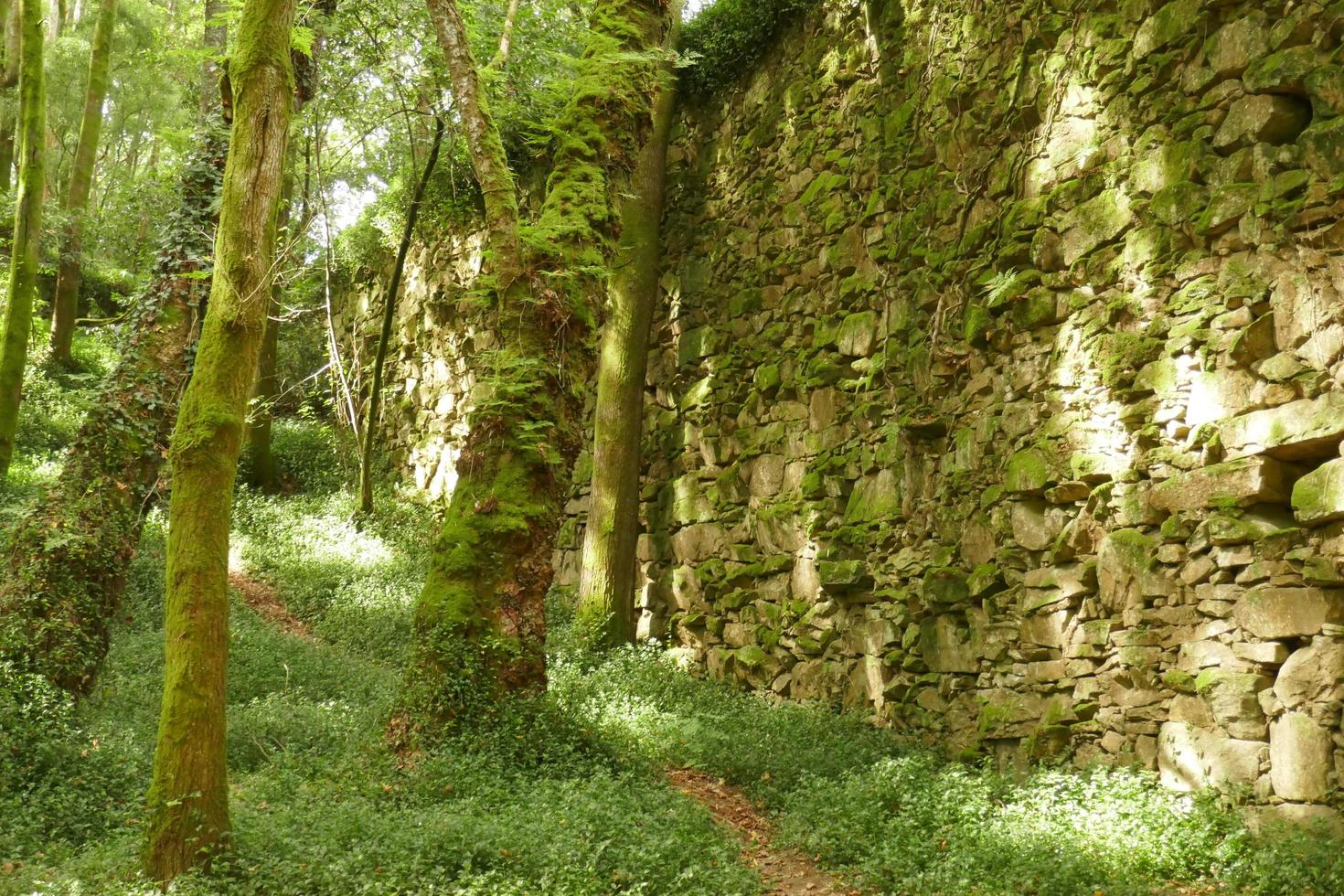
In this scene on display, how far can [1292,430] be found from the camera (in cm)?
499

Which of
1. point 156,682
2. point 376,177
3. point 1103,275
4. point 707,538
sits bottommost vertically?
point 156,682

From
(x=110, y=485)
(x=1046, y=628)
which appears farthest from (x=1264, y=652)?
(x=110, y=485)

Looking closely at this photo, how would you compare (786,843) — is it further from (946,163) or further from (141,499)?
(141,499)

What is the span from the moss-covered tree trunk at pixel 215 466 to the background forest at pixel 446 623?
2cm

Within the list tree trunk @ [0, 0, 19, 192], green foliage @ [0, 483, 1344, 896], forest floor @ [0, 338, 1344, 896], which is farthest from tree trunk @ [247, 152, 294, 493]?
green foliage @ [0, 483, 1344, 896]

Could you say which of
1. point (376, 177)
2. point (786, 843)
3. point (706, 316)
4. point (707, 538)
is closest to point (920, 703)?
point (786, 843)

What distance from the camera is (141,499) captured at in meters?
7.95

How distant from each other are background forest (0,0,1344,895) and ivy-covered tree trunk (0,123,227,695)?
28 mm

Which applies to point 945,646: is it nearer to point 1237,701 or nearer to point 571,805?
point 1237,701

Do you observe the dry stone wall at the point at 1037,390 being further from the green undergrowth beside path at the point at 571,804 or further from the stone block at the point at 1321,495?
the green undergrowth beside path at the point at 571,804

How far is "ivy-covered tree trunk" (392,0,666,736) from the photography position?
6.60 m

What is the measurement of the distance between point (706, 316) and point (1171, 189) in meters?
5.61

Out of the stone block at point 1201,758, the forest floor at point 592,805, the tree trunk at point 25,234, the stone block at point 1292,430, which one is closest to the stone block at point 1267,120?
the stone block at point 1292,430

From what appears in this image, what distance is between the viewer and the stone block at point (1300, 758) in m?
4.68
